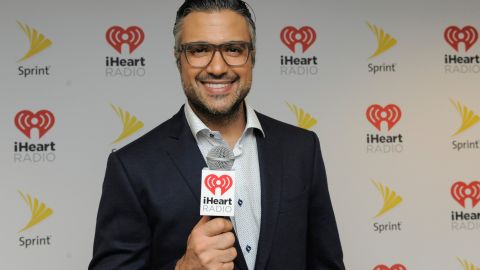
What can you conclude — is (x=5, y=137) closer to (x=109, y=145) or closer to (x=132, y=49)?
(x=109, y=145)

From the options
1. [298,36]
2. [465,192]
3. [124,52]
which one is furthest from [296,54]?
[465,192]

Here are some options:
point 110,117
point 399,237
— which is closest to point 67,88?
point 110,117

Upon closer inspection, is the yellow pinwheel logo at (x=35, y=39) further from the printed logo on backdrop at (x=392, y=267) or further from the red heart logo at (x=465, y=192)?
the red heart logo at (x=465, y=192)

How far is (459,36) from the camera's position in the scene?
2.68 m

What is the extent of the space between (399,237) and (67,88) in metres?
1.99

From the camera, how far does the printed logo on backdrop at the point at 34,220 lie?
2410mm

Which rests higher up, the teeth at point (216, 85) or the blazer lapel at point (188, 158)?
the teeth at point (216, 85)

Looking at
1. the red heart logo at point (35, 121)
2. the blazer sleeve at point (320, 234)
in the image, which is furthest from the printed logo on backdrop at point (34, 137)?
the blazer sleeve at point (320, 234)

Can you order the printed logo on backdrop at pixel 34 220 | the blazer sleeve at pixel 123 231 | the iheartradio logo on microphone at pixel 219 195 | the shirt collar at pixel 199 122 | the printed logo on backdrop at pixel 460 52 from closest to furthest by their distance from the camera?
the iheartradio logo on microphone at pixel 219 195 < the blazer sleeve at pixel 123 231 < the shirt collar at pixel 199 122 < the printed logo on backdrop at pixel 34 220 < the printed logo on backdrop at pixel 460 52

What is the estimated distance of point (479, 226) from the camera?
2.64 meters

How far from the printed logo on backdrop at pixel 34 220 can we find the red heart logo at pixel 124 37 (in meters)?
0.90

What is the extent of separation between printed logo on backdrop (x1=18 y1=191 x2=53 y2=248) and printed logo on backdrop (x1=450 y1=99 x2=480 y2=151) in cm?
227

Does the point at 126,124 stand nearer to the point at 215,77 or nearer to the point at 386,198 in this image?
the point at 215,77

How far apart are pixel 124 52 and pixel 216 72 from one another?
4.75 ft
